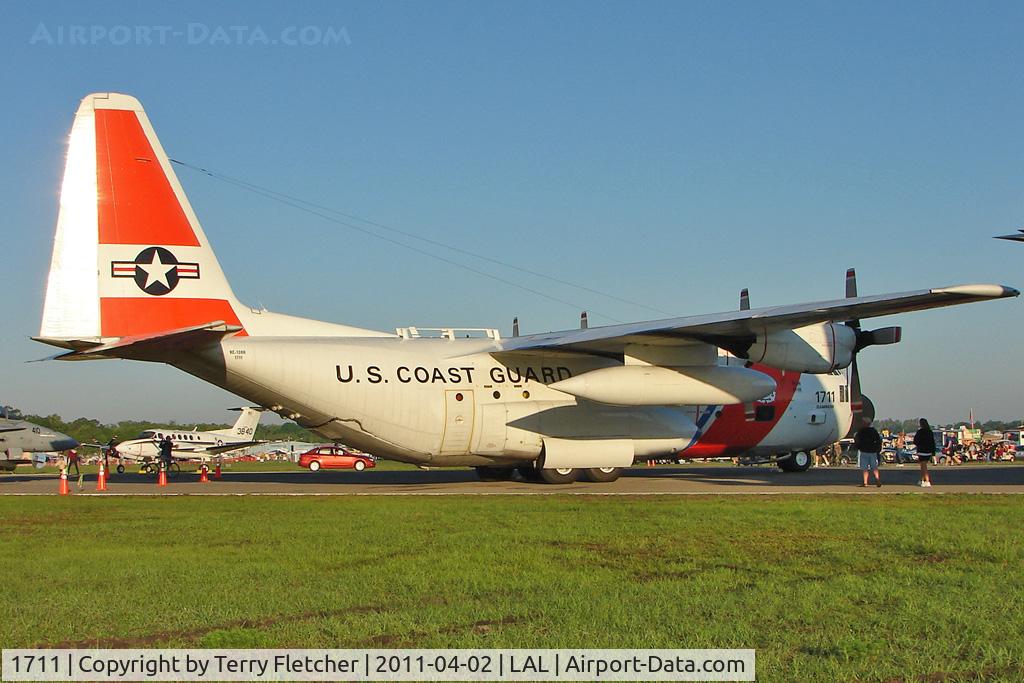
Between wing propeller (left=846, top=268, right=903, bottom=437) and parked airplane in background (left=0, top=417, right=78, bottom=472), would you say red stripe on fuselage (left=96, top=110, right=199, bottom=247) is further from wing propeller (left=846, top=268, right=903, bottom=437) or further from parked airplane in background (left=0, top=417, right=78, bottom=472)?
parked airplane in background (left=0, top=417, right=78, bottom=472)

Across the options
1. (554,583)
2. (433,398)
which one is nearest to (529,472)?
(433,398)

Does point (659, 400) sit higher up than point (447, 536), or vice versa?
point (659, 400)

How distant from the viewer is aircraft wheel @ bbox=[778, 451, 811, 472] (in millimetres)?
30716

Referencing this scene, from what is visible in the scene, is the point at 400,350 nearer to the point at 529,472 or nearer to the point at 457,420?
the point at 457,420

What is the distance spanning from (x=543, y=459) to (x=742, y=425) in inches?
264

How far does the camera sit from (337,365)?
831 inches

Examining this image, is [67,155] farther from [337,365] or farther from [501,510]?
[501,510]

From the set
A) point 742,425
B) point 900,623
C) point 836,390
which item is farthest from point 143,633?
point 836,390

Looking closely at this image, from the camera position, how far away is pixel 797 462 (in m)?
30.8

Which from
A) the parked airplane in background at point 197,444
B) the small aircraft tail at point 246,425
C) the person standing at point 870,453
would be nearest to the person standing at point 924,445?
the person standing at point 870,453

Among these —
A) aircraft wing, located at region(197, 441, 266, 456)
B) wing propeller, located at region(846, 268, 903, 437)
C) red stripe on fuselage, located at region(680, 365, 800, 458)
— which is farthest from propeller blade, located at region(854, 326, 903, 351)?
aircraft wing, located at region(197, 441, 266, 456)

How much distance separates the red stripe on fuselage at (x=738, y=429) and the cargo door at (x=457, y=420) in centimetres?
685

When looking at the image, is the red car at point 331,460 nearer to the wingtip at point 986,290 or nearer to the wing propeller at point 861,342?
the wing propeller at point 861,342

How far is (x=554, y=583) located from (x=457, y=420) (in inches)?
548
